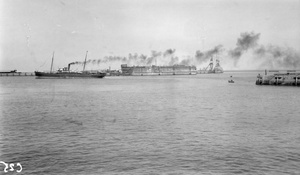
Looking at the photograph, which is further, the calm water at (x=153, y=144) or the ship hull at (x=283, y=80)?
the ship hull at (x=283, y=80)

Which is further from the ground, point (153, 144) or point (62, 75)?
point (62, 75)

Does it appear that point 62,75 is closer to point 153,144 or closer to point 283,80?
point 283,80

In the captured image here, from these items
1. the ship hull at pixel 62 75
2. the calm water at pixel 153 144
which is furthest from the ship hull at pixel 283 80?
the ship hull at pixel 62 75

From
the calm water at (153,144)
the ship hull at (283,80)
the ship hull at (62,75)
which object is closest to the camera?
the calm water at (153,144)

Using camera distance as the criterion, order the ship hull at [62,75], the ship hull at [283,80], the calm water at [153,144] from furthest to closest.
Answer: the ship hull at [62,75], the ship hull at [283,80], the calm water at [153,144]

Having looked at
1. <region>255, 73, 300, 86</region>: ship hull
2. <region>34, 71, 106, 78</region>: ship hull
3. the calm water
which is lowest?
the calm water

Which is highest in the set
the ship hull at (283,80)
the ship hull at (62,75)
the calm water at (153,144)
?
the ship hull at (62,75)

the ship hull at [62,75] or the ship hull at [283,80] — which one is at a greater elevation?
the ship hull at [62,75]

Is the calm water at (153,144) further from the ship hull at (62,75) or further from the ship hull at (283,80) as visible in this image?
the ship hull at (62,75)

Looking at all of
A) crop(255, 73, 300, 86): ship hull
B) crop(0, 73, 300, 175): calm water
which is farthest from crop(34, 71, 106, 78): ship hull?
crop(0, 73, 300, 175): calm water

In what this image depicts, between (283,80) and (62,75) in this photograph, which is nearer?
(283,80)

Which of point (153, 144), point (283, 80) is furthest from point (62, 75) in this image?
point (153, 144)

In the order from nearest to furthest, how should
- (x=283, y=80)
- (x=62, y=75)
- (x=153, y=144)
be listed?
(x=153, y=144) < (x=283, y=80) < (x=62, y=75)

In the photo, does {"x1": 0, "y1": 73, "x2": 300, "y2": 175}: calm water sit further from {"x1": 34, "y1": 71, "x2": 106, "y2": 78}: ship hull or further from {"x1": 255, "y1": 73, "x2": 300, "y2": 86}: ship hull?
{"x1": 34, "y1": 71, "x2": 106, "y2": 78}: ship hull
